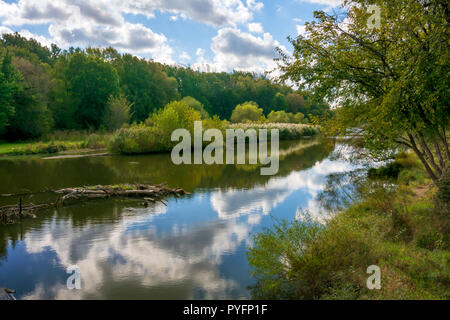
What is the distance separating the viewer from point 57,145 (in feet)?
116

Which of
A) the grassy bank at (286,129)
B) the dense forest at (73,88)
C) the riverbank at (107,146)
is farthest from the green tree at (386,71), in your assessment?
the grassy bank at (286,129)

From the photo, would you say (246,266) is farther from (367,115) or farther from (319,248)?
(367,115)

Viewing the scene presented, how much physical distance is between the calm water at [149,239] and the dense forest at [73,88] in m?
4.68

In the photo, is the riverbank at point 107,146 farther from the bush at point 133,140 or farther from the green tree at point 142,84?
the green tree at point 142,84

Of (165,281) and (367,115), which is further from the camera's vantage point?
(367,115)

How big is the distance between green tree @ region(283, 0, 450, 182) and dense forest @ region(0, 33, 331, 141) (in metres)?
1.09

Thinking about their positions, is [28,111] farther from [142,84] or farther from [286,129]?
[286,129]

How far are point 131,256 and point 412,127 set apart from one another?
7.77m

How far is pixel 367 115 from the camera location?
10.4 metres

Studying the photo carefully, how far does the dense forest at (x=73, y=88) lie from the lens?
4028 centimetres

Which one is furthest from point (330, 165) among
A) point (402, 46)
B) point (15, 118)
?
point (15, 118)

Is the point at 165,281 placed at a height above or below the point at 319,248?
below
